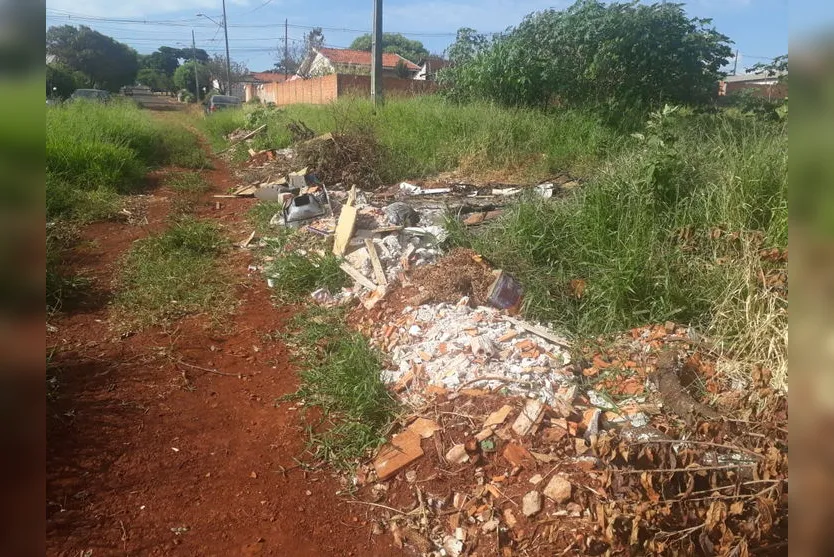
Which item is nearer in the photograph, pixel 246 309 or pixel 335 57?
pixel 246 309

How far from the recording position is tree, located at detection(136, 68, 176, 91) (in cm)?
3706

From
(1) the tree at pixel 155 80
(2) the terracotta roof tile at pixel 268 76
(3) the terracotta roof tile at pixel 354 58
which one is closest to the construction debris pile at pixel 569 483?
(3) the terracotta roof tile at pixel 354 58

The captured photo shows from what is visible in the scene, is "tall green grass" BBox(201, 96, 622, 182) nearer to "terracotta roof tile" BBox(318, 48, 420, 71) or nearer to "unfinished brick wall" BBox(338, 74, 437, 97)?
"unfinished brick wall" BBox(338, 74, 437, 97)

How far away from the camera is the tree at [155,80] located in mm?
37062

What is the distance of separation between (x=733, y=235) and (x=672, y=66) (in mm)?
7681

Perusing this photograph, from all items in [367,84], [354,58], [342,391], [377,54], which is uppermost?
[354,58]

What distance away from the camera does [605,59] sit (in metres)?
9.90

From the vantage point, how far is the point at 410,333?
385cm

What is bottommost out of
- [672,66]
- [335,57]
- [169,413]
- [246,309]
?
[169,413]

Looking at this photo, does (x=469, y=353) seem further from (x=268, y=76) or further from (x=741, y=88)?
(x=268, y=76)

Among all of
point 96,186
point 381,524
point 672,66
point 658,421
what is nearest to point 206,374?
point 381,524

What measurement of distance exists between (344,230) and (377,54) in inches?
292

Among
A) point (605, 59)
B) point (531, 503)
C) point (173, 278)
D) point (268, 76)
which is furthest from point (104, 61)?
point (531, 503)
